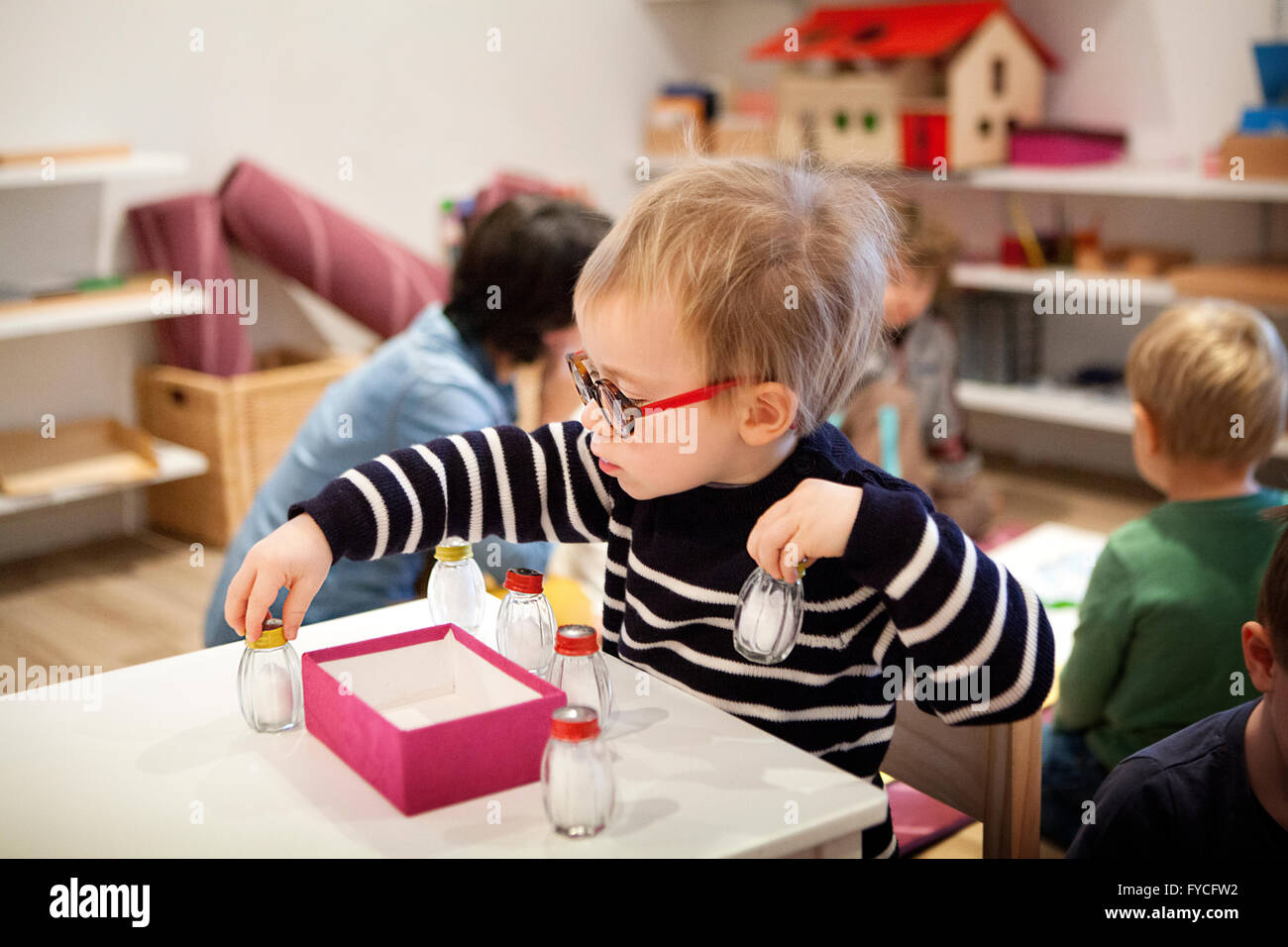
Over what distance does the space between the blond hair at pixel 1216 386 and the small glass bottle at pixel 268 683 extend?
113 cm

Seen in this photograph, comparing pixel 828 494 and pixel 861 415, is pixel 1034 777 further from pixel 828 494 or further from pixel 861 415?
pixel 861 415

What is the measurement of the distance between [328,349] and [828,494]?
3.14 metres

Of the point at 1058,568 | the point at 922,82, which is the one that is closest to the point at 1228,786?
the point at 1058,568

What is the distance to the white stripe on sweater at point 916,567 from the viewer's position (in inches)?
35.7

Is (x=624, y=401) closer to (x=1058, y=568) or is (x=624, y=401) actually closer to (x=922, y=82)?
(x=1058, y=568)

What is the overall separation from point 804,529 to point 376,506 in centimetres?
39

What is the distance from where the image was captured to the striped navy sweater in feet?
3.01

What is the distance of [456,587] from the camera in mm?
1159

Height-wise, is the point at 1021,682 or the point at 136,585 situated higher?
the point at 1021,682

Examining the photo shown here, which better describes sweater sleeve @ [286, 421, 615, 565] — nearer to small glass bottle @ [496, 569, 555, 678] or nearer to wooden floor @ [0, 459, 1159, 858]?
small glass bottle @ [496, 569, 555, 678]

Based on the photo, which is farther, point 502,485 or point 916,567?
point 502,485

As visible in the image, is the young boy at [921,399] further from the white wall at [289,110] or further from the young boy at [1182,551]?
the white wall at [289,110]

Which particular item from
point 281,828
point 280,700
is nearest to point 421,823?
point 281,828

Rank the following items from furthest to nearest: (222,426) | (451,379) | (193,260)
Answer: (193,260) → (222,426) → (451,379)
